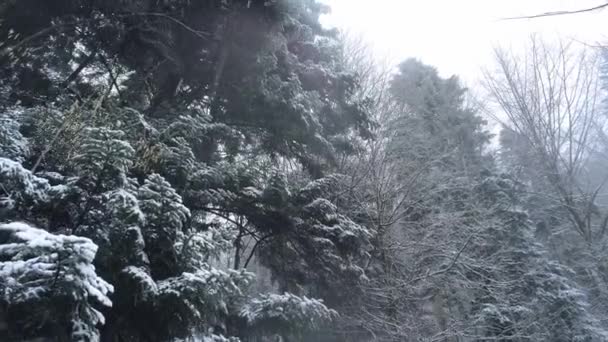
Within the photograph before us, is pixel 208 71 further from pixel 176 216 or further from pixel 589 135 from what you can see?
pixel 589 135

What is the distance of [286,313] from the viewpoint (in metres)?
4.56

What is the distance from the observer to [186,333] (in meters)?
3.44

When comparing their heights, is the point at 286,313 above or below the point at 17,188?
below

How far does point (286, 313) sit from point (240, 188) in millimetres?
1714

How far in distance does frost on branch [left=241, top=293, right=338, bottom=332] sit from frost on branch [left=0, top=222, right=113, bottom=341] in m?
2.39

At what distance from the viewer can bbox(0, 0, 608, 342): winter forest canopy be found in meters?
3.22

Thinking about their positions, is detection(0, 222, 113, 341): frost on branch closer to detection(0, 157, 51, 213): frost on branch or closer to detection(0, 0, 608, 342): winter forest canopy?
detection(0, 0, 608, 342): winter forest canopy

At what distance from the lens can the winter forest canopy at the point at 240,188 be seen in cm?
322

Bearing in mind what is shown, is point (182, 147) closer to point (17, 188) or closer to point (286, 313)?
point (17, 188)

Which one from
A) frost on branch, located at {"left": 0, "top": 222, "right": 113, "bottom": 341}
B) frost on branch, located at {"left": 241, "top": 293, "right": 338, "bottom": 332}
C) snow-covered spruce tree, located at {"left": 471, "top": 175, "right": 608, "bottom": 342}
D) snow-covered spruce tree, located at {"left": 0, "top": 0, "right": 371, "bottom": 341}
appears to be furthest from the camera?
snow-covered spruce tree, located at {"left": 471, "top": 175, "right": 608, "bottom": 342}

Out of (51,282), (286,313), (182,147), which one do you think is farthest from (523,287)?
(51,282)

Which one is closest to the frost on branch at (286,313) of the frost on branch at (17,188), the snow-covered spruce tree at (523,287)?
the frost on branch at (17,188)

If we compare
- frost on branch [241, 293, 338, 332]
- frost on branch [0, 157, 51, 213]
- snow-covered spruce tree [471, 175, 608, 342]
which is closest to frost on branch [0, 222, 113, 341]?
frost on branch [0, 157, 51, 213]

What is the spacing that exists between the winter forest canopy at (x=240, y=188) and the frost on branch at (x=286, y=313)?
0.03m
